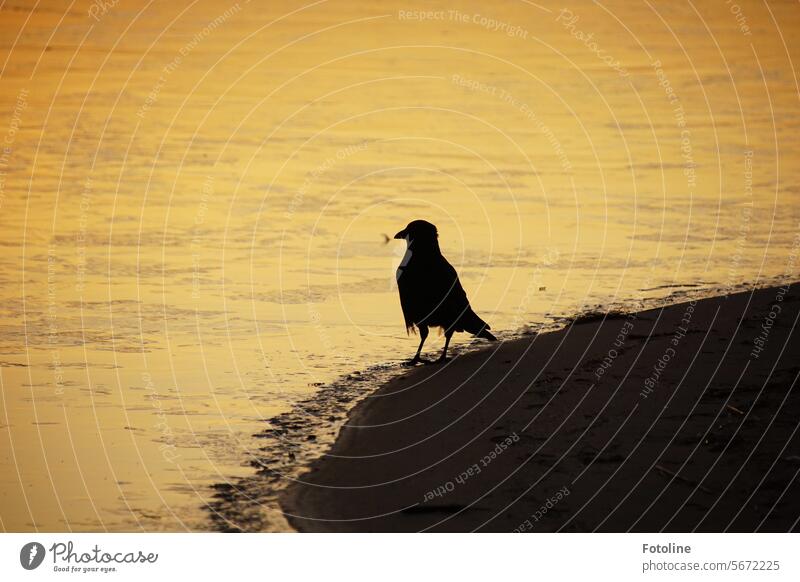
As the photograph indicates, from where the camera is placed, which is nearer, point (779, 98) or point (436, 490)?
point (436, 490)

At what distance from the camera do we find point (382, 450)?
25.9 ft

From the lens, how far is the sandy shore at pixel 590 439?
665 cm

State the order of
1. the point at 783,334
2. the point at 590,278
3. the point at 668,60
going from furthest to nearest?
the point at 668,60 → the point at 590,278 → the point at 783,334

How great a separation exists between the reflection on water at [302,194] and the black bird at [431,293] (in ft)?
2.00

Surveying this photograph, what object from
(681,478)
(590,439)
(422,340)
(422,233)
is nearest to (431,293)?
(422,340)

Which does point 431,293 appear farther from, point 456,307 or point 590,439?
point 590,439

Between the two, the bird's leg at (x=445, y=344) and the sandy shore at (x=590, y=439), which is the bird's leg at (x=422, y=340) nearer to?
the bird's leg at (x=445, y=344)

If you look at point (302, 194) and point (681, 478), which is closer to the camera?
point (681, 478)

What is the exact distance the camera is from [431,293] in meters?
10.0

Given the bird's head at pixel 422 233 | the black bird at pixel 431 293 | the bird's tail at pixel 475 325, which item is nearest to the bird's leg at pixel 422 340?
the black bird at pixel 431 293

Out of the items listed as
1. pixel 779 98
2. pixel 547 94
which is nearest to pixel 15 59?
pixel 547 94

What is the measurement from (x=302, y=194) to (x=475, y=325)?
527 centimetres
